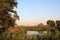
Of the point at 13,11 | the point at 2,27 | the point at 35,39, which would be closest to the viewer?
the point at 35,39

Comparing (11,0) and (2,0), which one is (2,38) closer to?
(2,0)

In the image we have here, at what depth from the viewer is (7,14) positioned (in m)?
30.4

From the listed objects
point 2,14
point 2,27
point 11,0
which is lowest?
point 2,27

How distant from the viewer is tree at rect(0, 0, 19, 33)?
29.3 metres

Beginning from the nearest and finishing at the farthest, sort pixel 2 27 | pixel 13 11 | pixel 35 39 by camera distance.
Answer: pixel 35 39 → pixel 2 27 → pixel 13 11

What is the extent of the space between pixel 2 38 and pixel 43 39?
3702 mm

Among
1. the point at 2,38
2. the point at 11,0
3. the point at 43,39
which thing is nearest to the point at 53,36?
the point at 43,39

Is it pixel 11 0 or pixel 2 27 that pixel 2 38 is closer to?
pixel 2 27

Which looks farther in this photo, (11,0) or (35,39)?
(11,0)

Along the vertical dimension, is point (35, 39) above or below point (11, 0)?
below

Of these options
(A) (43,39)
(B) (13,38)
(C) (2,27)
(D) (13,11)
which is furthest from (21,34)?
(D) (13,11)

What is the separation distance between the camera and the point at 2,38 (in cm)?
1794

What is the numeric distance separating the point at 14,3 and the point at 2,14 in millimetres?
3554

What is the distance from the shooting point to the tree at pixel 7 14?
29337 mm
